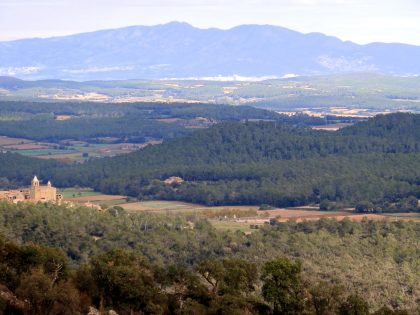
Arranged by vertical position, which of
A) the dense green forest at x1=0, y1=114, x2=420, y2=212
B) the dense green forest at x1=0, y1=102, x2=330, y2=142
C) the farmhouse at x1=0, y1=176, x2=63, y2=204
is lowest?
the dense green forest at x1=0, y1=102, x2=330, y2=142

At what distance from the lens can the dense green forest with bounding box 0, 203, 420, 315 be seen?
4159 centimetres

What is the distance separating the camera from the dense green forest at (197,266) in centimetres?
4159

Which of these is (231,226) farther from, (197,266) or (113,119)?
(113,119)

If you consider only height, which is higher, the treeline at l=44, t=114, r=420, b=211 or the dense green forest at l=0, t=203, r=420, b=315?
the dense green forest at l=0, t=203, r=420, b=315

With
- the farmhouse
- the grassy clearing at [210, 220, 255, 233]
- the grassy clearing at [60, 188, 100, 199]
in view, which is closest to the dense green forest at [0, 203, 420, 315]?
the grassy clearing at [210, 220, 255, 233]

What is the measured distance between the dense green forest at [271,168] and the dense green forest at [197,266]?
20347mm

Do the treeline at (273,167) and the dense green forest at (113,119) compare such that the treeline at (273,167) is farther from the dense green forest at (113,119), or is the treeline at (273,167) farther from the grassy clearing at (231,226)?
the dense green forest at (113,119)

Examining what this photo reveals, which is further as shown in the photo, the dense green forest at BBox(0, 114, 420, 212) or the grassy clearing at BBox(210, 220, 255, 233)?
the dense green forest at BBox(0, 114, 420, 212)

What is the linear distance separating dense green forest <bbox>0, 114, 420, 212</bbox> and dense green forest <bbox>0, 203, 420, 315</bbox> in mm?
20347

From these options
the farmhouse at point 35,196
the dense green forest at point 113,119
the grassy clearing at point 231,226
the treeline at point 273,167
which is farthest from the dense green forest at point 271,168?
the dense green forest at point 113,119

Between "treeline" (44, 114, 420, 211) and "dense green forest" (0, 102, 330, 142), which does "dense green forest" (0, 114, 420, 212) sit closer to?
"treeline" (44, 114, 420, 211)

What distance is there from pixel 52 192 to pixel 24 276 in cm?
3865

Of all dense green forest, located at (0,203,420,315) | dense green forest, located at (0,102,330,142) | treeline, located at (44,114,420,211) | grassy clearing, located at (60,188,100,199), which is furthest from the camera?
dense green forest, located at (0,102,330,142)

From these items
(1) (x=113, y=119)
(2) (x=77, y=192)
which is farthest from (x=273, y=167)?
(1) (x=113, y=119)
